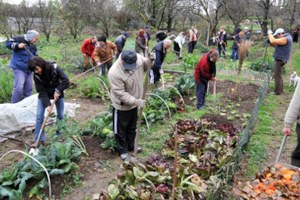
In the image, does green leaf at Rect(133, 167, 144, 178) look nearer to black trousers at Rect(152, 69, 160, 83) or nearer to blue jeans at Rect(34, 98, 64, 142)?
blue jeans at Rect(34, 98, 64, 142)

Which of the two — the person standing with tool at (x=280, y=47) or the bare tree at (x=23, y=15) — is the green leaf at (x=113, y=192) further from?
the bare tree at (x=23, y=15)

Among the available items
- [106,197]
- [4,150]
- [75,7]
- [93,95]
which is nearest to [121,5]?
[75,7]

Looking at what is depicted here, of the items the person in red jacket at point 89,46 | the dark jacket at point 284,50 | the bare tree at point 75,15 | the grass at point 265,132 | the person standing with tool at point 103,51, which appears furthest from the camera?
the bare tree at point 75,15

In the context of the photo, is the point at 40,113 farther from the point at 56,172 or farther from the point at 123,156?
the point at 123,156

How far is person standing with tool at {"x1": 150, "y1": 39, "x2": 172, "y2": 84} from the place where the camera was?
22.5 feet

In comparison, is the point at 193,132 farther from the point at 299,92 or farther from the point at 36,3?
the point at 36,3

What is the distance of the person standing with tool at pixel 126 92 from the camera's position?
3.86m

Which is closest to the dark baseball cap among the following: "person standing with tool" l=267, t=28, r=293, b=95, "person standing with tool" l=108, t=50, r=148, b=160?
"person standing with tool" l=108, t=50, r=148, b=160

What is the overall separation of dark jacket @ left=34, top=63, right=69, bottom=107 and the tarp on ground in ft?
2.59

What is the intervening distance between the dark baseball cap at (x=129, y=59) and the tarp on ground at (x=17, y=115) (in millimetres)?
1794

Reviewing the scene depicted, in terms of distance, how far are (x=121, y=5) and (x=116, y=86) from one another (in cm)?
2270

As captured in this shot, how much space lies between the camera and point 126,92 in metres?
4.00

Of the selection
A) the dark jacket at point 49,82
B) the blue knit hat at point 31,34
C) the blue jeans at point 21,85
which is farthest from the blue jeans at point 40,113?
the blue jeans at point 21,85

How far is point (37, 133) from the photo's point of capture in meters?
4.61
